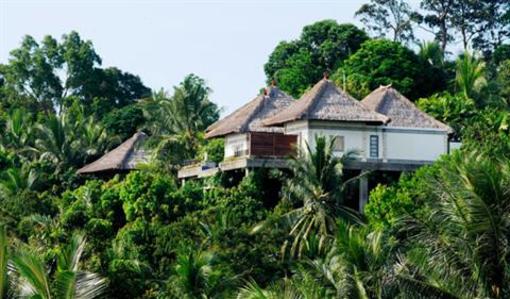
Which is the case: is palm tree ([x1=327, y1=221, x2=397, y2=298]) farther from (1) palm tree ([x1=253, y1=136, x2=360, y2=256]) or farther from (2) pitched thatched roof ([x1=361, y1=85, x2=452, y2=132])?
(2) pitched thatched roof ([x1=361, y1=85, x2=452, y2=132])

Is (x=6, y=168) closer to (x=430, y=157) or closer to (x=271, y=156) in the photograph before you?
(x=271, y=156)

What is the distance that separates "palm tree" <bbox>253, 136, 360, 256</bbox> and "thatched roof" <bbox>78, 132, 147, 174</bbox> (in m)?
14.5

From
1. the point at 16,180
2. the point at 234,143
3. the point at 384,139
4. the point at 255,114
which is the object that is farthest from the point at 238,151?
the point at 16,180

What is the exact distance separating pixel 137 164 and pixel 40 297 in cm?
2581

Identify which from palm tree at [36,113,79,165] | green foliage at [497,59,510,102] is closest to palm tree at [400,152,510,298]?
green foliage at [497,59,510,102]

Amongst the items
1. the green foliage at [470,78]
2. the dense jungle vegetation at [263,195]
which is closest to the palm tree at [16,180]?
the dense jungle vegetation at [263,195]

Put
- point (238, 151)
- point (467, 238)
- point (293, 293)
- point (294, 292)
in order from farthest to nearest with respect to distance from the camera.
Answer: point (238, 151), point (294, 292), point (293, 293), point (467, 238)

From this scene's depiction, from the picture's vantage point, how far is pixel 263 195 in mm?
35375

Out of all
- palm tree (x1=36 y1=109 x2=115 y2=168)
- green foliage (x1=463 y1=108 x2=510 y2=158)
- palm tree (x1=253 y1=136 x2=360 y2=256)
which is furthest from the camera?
palm tree (x1=36 y1=109 x2=115 y2=168)

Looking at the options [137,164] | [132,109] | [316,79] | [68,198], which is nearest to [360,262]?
[68,198]

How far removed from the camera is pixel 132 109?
184 feet

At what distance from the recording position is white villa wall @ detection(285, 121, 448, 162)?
35844 millimetres

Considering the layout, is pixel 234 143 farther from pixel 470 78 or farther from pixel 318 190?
pixel 470 78

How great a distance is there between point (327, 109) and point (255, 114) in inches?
130
